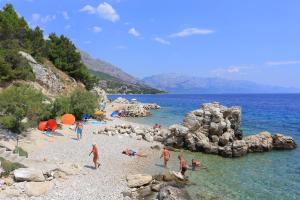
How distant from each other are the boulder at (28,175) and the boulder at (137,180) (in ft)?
17.3

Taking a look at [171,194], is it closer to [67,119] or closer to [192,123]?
[192,123]

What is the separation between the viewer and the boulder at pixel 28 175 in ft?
61.1

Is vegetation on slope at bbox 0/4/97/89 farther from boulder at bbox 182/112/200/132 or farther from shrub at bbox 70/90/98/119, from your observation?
boulder at bbox 182/112/200/132

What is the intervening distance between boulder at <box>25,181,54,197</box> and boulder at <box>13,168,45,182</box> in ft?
1.63

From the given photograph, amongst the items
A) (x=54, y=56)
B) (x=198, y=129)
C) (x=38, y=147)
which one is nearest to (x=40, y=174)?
(x=38, y=147)

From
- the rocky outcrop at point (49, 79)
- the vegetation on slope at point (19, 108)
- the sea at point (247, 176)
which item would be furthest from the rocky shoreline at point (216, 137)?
the rocky outcrop at point (49, 79)

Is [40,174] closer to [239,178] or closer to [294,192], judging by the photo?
[239,178]

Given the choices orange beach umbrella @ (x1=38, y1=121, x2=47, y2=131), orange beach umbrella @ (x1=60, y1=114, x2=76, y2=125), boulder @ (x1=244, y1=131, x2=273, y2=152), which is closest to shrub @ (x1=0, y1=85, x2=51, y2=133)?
orange beach umbrella @ (x1=38, y1=121, x2=47, y2=131)

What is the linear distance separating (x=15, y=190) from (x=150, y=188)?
7637 mm

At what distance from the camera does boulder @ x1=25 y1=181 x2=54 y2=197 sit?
17.6 m

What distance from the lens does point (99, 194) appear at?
61.4ft

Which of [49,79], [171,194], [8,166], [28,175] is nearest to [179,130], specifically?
[171,194]

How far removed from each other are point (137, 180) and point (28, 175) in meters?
6.52

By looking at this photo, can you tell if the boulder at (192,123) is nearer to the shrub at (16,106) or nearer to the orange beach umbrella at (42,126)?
the orange beach umbrella at (42,126)
